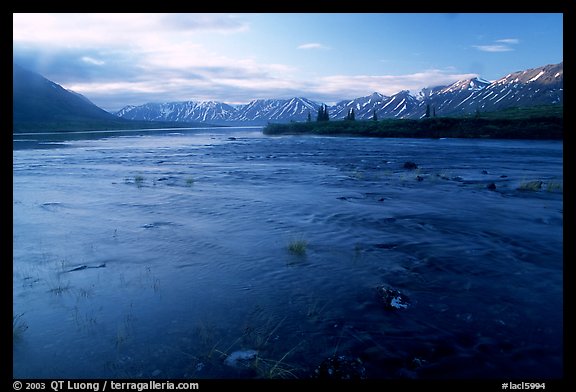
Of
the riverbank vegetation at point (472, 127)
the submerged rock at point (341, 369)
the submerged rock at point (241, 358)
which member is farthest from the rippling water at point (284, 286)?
the riverbank vegetation at point (472, 127)

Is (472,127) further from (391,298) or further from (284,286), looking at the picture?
(284,286)

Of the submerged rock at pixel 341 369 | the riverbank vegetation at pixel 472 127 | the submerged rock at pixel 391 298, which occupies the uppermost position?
the riverbank vegetation at pixel 472 127

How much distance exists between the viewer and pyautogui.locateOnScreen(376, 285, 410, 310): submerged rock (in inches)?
325

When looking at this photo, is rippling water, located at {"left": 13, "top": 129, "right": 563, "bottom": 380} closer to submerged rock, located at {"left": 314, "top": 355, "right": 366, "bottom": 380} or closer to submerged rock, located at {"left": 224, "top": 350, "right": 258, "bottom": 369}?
submerged rock, located at {"left": 224, "top": 350, "right": 258, "bottom": 369}

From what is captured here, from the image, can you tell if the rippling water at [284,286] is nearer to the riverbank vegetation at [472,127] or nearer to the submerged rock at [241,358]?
the submerged rock at [241,358]

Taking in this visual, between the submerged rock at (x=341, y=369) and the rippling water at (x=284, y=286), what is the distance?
0.17 m

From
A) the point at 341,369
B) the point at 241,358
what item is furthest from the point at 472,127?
the point at 241,358

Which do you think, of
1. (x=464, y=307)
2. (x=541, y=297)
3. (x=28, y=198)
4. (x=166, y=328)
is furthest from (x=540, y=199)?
(x=28, y=198)

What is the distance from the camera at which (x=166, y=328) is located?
7.35 meters

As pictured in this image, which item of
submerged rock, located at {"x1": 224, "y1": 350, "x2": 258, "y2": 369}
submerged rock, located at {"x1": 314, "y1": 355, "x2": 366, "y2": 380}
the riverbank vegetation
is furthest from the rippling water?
the riverbank vegetation

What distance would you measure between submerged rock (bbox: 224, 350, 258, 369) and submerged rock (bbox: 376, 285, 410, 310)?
3.27 m

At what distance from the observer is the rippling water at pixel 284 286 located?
643cm

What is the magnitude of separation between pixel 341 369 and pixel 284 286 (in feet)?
11.4

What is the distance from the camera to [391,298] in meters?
8.48
